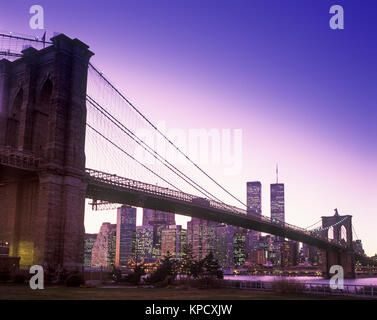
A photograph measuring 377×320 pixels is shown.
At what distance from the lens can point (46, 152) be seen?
43.7 metres

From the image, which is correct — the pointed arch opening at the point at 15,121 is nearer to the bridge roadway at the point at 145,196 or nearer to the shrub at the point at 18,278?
the bridge roadway at the point at 145,196

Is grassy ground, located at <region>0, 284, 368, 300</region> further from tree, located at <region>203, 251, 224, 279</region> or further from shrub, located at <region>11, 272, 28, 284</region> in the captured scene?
tree, located at <region>203, 251, 224, 279</region>

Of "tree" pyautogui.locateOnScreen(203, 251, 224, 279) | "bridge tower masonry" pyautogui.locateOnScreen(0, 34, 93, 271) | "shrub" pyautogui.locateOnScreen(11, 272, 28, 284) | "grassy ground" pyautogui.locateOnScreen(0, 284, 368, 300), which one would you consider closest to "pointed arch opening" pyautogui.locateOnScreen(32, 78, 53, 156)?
"bridge tower masonry" pyautogui.locateOnScreen(0, 34, 93, 271)

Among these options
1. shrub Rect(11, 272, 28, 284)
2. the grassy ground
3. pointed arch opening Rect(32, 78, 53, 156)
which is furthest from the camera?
pointed arch opening Rect(32, 78, 53, 156)

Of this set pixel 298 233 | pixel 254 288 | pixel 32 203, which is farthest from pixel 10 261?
pixel 298 233

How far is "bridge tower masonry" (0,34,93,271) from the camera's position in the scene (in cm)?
4197

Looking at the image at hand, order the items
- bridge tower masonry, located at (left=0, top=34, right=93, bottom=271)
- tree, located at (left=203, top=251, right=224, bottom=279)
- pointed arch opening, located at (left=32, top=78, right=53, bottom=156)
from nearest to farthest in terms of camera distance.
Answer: bridge tower masonry, located at (left=0, top=34, right=93, bottom=271) → pointed arch opening, located at (left=32, top=78, right=53, bottom=156) → tree, located at (left=203, top=251, right=224, bottom=279)

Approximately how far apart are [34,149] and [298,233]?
73690mm

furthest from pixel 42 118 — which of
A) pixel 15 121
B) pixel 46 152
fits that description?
pixel 46 152

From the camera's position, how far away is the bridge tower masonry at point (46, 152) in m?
42.0

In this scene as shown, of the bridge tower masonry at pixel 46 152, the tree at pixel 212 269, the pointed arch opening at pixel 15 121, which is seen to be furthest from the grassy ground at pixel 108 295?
the pointed arch opening at pixel 15 121

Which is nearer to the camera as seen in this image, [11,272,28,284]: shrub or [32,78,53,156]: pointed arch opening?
[11,272,28,284]: shrub
